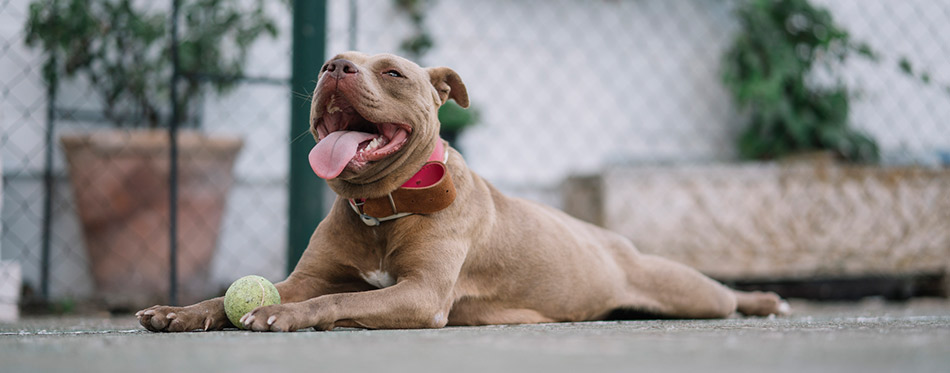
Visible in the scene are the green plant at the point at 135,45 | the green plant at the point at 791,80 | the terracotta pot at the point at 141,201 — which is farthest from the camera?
the green plant at the point at 791,80

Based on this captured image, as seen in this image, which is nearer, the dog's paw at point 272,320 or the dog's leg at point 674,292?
the dog's paw at point 272,320

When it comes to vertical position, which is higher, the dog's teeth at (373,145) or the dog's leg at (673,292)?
the dog's teeth at (373,145)

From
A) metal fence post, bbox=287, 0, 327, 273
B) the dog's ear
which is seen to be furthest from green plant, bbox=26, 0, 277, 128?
the dog's ear

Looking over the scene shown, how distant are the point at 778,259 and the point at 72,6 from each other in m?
4.46

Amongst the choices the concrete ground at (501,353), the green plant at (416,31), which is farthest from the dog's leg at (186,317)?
the green plant at (416,31)

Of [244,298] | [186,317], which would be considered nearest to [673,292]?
[244,298]

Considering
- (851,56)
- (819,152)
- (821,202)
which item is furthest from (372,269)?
(851,56)

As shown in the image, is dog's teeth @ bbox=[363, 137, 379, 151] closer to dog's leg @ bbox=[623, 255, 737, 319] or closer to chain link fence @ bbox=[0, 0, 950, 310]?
dog's leg @ bbox=[623, 255, 737, 319]

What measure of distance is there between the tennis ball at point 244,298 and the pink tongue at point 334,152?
1.09 ft

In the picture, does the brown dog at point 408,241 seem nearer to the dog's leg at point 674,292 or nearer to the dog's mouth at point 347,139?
the dog's mouth at point 347,139

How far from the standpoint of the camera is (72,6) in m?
4.59

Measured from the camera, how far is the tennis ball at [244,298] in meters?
2.05

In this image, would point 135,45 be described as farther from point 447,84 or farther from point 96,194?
point 447,84

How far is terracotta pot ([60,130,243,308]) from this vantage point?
14.8 ft
